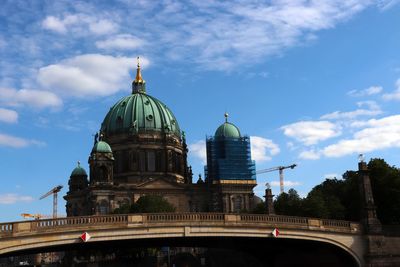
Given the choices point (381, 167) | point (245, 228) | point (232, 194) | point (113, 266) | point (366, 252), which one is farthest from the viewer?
point (232, 194)

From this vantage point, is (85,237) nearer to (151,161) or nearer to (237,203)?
(237,203)

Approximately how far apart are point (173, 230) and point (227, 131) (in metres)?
94.1

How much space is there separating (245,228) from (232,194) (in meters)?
81.5

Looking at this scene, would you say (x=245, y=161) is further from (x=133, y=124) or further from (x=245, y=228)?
(x=245, y=228)

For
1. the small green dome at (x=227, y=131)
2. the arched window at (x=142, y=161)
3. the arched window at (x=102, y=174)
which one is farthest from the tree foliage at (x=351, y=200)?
the small green dome at (x=227, y=131)

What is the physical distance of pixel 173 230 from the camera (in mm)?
43375

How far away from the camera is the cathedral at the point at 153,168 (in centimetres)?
12054

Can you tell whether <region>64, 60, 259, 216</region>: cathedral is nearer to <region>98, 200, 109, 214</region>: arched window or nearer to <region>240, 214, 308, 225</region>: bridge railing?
<region>98, 200, 109, 214</region>: arched window

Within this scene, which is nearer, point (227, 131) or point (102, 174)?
point (102, 174)

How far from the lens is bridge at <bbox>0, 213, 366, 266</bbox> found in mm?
38562

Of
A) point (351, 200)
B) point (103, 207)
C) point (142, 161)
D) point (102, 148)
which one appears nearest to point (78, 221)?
point (351, 200)

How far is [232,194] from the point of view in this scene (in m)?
127

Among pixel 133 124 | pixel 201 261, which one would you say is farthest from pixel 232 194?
pixel 201 261

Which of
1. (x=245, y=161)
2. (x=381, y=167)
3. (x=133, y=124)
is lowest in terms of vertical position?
(x=381, y=167)
